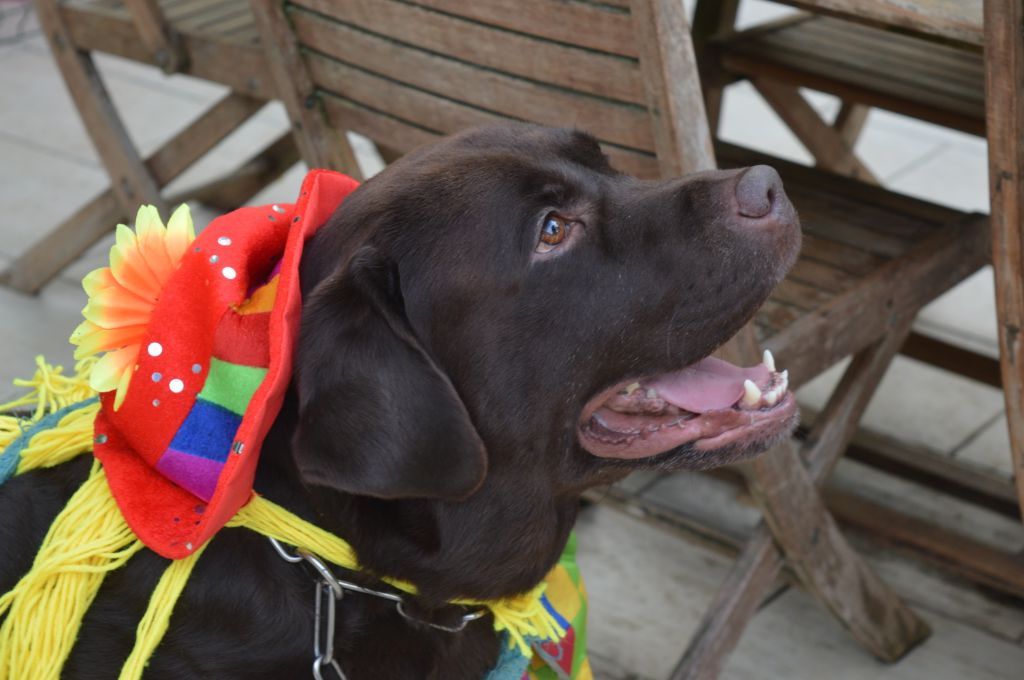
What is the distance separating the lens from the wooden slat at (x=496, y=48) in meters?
2.20

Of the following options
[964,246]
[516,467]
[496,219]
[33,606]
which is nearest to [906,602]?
[964,246]


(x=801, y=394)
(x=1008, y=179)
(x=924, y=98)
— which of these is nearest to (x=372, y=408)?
(x=1008, y=179)

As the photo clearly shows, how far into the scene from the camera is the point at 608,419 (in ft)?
6.42

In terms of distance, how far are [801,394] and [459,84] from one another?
6.29 feet

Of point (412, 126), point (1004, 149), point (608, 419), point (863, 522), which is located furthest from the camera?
point (863, 522)

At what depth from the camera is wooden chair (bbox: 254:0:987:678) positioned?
2.17m

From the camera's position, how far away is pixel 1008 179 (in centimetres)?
211

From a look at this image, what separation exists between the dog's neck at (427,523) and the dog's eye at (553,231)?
0.34m

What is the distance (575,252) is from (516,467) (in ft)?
1.10

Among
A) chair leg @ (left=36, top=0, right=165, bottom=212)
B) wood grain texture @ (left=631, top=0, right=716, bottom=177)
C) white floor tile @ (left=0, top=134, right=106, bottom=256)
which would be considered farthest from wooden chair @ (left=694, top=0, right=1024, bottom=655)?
white floor tile @ (left=0, top=134, right=106, bottom=256)

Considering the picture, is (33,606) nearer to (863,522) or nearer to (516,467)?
(516,467)

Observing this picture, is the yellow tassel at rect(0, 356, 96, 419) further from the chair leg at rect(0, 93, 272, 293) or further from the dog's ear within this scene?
the chair leg at rect(0, 93, 272, 293)

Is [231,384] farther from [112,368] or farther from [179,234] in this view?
[179,234]

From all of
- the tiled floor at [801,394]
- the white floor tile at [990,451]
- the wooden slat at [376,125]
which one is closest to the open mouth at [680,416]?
the wooden slat at [376,125]
